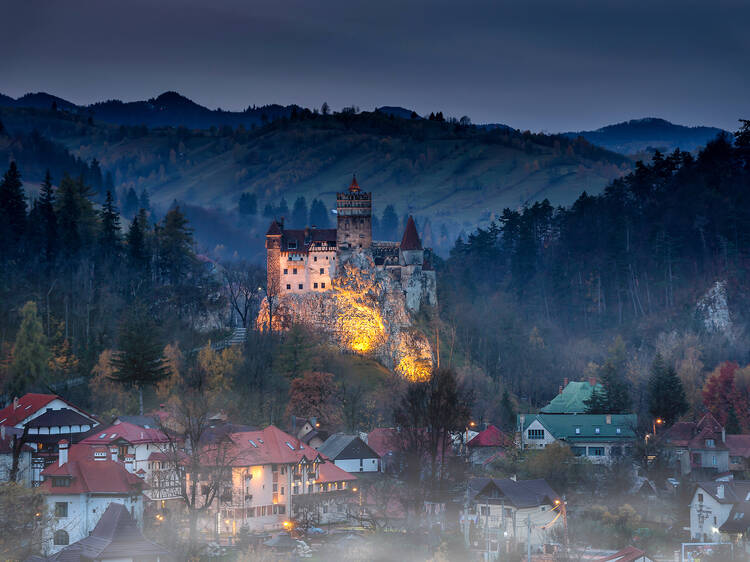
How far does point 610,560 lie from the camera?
6047cm

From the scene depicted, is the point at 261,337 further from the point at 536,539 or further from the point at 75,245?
the point at 536,539

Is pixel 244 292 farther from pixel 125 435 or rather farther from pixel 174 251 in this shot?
pixel 125 435

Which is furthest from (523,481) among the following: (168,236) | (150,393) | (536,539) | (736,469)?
(168,236)

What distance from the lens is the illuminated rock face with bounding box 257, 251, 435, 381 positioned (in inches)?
4668

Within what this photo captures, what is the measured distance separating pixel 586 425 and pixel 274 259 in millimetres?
45606

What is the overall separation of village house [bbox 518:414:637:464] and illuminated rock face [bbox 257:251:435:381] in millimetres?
28639

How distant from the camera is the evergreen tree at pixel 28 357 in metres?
86.0

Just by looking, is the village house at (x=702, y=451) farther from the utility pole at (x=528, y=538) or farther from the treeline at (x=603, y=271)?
the treeline at (x=603, y=271)

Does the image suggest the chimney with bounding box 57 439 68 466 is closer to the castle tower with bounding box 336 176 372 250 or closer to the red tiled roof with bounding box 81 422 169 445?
the red tiled roof with bounding box 81 422 169 445

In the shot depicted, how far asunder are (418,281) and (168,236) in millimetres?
26529

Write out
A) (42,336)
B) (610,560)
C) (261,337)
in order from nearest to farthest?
1. (610,560)
2. (42,336)
3. (261,337)

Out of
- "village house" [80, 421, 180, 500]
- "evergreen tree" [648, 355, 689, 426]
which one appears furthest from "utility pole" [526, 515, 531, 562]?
"evergreen tree" [648, 355, 689, 426]

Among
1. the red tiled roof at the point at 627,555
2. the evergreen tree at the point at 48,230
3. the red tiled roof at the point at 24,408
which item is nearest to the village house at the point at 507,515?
the red tiled roof at the point at 627,555

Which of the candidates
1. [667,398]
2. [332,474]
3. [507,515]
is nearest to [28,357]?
[332,474]
